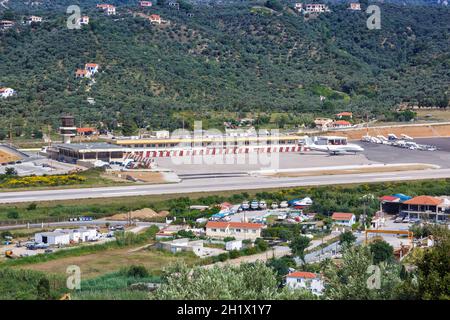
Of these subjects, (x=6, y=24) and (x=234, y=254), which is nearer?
(x=234, y=254)

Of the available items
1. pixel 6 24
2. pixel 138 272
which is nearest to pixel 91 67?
pixel 6 24

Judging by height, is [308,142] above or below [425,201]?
above

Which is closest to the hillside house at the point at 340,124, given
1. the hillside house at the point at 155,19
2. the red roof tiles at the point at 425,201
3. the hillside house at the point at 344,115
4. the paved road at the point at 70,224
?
the hillside house at the point at 344,115

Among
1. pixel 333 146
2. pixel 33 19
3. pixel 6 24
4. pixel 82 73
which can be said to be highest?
pixel 33 19

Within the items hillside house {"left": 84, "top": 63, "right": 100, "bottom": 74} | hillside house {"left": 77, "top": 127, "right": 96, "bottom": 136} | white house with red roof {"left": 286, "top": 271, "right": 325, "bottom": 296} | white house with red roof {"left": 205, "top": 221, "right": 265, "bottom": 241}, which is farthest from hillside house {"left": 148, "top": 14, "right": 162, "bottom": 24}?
white house with red roof {"left": 286, "top": 271, "right": 325, "bottom": 296}

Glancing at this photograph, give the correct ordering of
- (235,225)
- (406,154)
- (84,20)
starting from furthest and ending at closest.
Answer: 1. (84,20)
2. (406,154)
3. (235,225)

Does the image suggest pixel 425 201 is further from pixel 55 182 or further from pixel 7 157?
pixel 7 157

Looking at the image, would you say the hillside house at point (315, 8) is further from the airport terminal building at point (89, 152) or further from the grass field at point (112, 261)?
the grass field at point (112, 261)

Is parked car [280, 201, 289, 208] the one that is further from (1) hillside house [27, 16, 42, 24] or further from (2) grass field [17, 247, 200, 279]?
(1) hillside house [27, 16, 42, 24]
